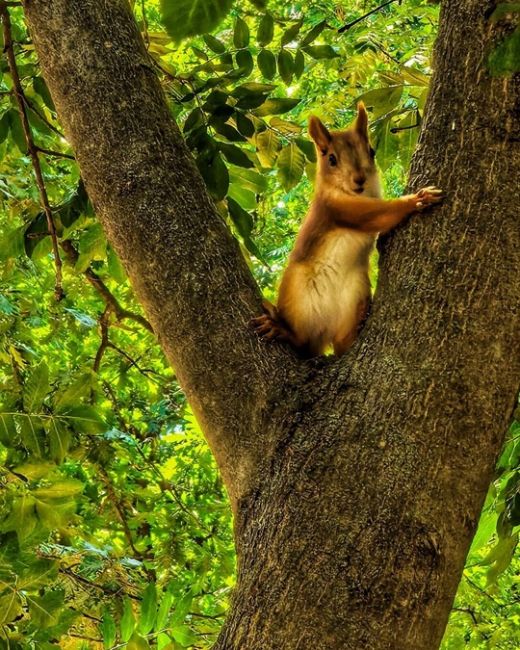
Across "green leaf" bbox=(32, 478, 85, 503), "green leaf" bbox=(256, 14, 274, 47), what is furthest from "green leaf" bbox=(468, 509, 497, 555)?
"green leaf" bbox=(256, 14, 274, 47)

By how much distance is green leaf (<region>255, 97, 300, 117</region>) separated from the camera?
2764 millimetres

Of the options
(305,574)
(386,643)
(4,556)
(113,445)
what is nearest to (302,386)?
(305,574)

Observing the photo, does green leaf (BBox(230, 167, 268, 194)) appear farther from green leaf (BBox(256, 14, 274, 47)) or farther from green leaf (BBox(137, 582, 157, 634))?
green leaf (BBox(137, 582, 157, 634))

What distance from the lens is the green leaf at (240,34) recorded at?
284cm

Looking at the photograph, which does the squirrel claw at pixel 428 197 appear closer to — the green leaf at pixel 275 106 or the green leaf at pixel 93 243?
the green leaf at pixel 275 106

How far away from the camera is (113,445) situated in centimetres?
384

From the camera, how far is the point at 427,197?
1704 mm

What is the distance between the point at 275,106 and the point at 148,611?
5.12ft

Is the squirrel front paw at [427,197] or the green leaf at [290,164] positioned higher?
the squirrel front paw at [427,197]

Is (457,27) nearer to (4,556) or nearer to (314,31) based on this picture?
(314,31)

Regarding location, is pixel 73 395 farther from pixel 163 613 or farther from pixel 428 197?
pixel 428 197

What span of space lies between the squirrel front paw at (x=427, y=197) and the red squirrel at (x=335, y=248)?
27.0 inches

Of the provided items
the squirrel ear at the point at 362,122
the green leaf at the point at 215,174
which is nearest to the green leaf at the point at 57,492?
the green leaf at the point at 215,174

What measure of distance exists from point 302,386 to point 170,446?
484 cm
